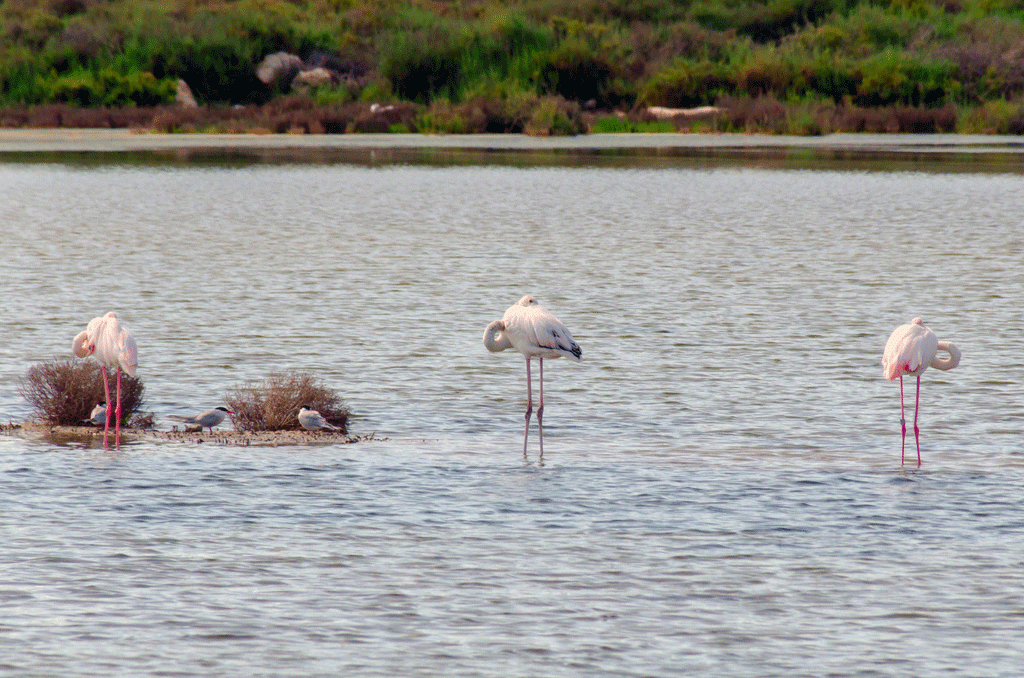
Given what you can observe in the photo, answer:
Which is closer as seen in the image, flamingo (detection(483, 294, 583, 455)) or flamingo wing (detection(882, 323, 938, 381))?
flamingo wing (detection(882, 323, 938, 381))

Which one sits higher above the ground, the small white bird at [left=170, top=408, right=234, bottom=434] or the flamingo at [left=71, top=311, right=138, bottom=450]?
the flamingo at [left=71, top=311, right=138, bottom=450]

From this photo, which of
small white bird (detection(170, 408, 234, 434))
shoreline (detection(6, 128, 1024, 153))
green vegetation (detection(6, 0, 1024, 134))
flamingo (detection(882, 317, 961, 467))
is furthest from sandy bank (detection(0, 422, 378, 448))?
green vegetation (detection(6, 0, 1024, 134))

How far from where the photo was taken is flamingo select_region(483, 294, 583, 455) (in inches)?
414

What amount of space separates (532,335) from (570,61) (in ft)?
165

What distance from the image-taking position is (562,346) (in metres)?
10.5

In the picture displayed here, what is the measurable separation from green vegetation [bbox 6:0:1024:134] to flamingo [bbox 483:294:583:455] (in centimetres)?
4215

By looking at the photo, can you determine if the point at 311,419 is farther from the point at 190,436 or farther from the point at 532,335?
the point at 532,335

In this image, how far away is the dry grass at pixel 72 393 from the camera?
440 inches

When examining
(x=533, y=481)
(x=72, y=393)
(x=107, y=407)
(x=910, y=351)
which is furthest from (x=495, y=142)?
(x=533, y=481)

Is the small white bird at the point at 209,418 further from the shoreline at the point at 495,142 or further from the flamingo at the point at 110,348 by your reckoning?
the shoreline at the point at 495,142

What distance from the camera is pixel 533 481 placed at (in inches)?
378

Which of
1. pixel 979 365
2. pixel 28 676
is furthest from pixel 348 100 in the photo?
pixel 28 676

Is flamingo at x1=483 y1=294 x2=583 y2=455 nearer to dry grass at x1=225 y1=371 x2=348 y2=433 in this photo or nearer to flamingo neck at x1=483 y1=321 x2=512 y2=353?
flamingo neck at x1=483 y1=321 x2=512 y2=353

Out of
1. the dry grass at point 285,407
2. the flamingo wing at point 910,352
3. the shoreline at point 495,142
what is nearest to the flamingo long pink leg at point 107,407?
the dry grass at point 285,407
